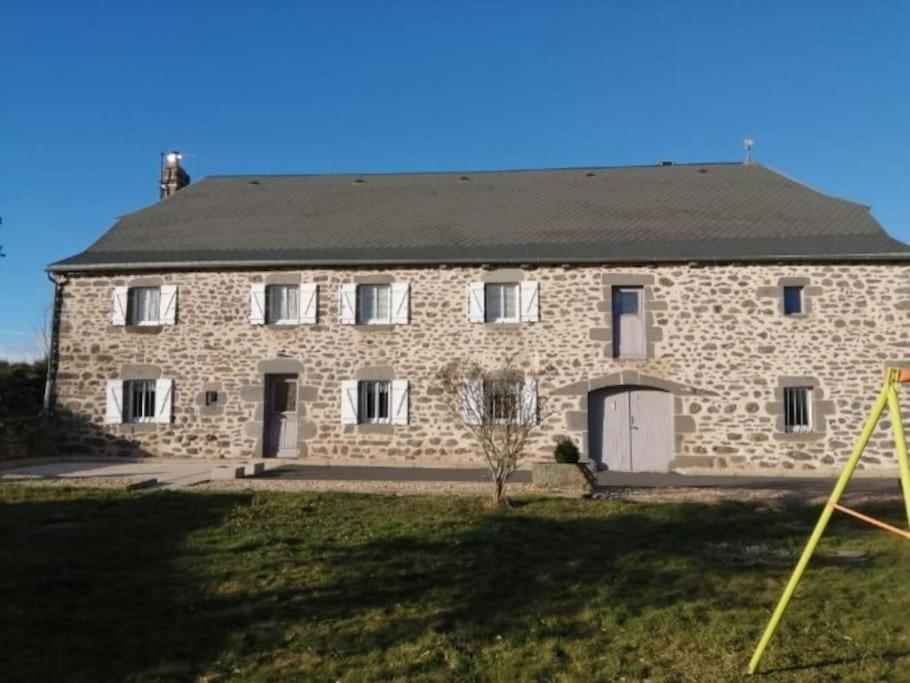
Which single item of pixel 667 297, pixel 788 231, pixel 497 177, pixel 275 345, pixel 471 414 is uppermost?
pixel 497 177

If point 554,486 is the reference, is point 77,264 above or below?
above

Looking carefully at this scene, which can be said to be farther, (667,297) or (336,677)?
(667,297)

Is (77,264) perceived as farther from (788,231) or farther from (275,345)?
(788,231)

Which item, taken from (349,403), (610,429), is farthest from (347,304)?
(610,429)

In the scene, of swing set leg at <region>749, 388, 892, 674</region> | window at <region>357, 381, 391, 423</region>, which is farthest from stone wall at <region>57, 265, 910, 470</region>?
swing set leg at <region>749, 388, 892, 674</region>

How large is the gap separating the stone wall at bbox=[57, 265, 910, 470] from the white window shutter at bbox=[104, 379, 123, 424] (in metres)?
0.17

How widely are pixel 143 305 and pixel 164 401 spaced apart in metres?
2.14

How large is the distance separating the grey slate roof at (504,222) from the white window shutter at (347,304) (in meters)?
0.54

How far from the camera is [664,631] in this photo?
4598mm

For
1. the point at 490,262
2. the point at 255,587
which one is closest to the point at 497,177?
the point at 490,262

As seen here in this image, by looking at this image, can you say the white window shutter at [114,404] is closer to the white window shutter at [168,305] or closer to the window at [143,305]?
the window at [143,305]

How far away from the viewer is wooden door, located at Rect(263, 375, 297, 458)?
14.6 meters

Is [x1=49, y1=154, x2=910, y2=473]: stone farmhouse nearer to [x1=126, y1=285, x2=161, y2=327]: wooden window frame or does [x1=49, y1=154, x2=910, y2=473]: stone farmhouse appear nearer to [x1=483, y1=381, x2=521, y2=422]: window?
[x1=126, y1=285, x2=161, y2=327]: wooden window frame

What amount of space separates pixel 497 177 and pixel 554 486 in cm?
1019
